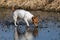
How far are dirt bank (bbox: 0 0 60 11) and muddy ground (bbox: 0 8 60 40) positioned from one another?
2661 millimetres

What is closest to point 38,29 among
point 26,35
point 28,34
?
point 28,34

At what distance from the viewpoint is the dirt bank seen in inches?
920

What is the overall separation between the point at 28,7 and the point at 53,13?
2.77 metres

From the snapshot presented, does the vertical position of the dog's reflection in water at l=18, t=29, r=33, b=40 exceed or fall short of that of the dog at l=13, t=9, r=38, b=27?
it falls short

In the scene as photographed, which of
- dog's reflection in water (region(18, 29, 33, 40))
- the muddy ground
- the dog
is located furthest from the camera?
the dog

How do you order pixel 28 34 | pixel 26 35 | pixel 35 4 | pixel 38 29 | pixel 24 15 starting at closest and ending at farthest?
pixel 26 35
pixel 28 34
pixel 38 29
pixel 24 15
pixel 35 4

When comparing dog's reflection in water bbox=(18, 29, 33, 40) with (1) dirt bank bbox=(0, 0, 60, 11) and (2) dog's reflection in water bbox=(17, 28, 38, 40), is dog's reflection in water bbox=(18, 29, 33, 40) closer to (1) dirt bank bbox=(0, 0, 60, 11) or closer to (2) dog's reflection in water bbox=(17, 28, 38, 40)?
(2) dog's reflection in water bbox=(17, 28, 38, 40)

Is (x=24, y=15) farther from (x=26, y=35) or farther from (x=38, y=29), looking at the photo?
(x=26, y=35)

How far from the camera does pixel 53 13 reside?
71.7 ft

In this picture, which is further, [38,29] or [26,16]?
[26,16]

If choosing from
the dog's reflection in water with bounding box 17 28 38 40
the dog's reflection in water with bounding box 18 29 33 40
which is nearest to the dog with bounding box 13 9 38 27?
the dog's reflection in water with bounding box 17 28 38 40

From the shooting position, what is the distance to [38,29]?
52.4 feet

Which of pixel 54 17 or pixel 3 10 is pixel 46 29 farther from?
pixel 3 10

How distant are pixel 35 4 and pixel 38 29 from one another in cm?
825
